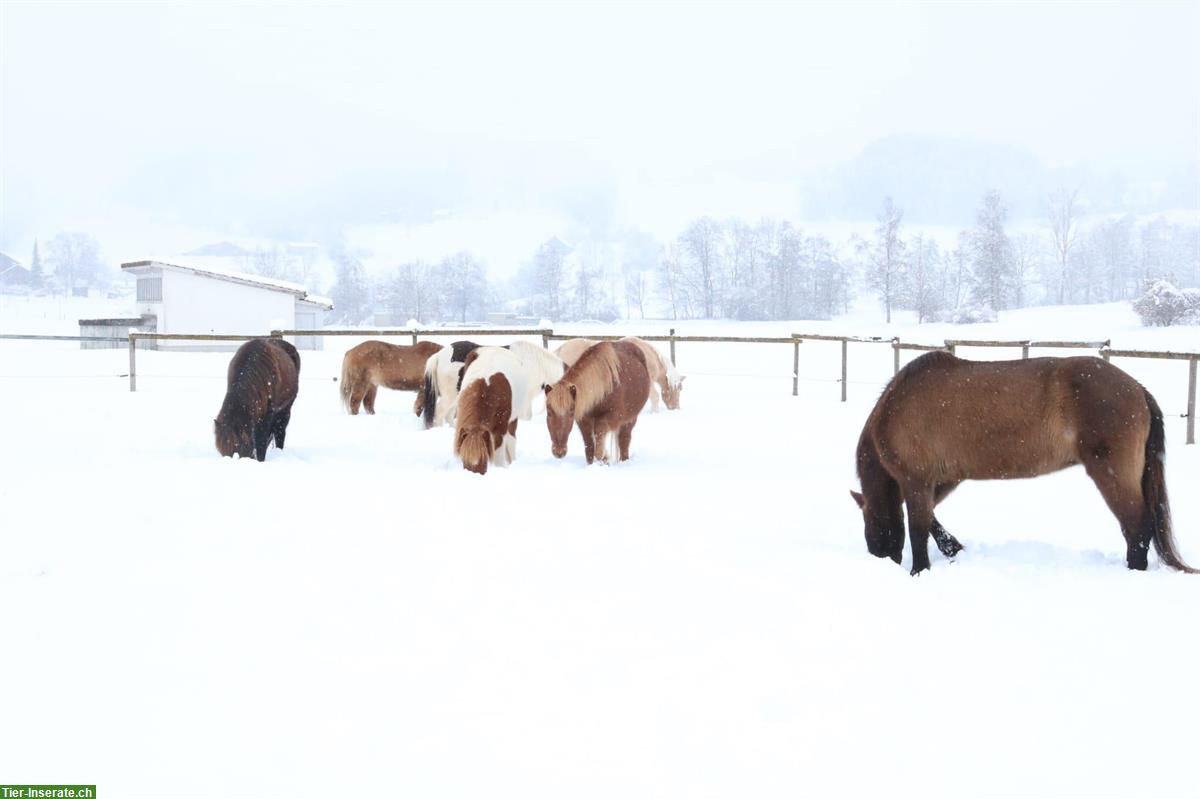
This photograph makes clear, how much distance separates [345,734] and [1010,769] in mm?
1847

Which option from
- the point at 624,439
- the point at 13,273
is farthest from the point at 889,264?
the point at 13,273

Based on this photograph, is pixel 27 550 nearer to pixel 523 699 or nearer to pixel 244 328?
pixel 523 699

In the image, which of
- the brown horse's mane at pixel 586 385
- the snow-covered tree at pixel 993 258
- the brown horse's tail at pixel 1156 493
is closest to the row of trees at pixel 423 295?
the snow-covered tree at pixel 993 258

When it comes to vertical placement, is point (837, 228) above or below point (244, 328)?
above

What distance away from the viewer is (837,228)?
131 m

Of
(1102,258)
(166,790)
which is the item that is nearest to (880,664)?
(166,790)

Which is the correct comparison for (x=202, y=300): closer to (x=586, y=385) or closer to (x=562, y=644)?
(x=586, y=385)

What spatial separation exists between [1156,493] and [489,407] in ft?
16.5

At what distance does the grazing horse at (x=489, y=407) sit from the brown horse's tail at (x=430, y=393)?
6.44ft

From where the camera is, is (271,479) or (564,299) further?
(564,299)

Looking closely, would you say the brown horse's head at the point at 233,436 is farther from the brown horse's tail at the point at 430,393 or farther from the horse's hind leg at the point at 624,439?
the horse's hind leg at the point at 624,439

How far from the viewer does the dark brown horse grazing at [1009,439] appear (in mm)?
4289

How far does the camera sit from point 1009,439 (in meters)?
4.42

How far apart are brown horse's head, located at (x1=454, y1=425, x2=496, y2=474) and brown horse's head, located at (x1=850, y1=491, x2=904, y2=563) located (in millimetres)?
3485
